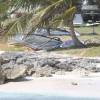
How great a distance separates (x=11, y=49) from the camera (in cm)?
2445

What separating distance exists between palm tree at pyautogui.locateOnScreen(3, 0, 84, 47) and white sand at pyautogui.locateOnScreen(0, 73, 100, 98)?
5.05m

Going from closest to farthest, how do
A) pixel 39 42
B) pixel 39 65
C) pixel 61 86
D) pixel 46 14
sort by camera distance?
pixel 61 86, pixel 39 65, pixel 46 14, pixel 39 42

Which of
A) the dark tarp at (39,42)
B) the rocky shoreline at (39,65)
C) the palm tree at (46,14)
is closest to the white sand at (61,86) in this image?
the rocky shoreline at (39,65)

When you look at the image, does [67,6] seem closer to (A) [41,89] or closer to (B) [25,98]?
(A) [41,89]

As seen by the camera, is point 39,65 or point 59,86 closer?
point 59,86

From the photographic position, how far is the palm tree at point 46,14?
21.9 m

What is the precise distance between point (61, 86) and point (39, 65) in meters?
3.93

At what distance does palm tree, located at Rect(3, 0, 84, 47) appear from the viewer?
72.0ft

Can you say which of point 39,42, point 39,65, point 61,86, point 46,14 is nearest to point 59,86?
point 61,86

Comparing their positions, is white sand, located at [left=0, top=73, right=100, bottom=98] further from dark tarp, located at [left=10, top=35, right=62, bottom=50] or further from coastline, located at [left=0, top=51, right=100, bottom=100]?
dark tarp, located at [left=10, top=35, right=62, bottom=50]

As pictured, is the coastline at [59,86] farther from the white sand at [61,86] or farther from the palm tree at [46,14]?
the palm tree at [46,14]

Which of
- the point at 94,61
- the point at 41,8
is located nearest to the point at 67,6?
the point at 41,8

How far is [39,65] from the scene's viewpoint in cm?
1930

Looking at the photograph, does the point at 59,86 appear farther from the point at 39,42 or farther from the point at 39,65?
the point at 39,42
